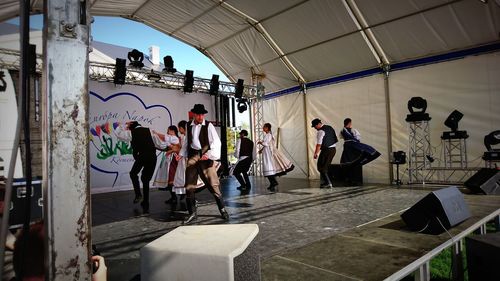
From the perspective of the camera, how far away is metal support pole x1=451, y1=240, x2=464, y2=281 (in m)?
2.19

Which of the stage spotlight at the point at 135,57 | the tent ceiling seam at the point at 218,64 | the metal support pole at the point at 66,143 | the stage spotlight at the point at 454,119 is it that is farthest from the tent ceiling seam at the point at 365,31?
the metal support pole at the point at 66,143

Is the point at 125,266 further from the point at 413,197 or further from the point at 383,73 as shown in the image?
the point at 383,73

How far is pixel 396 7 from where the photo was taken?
6492 millimetres

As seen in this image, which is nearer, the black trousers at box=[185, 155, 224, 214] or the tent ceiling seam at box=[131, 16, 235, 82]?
the black trousers at box=[185, 155, 224, 214]

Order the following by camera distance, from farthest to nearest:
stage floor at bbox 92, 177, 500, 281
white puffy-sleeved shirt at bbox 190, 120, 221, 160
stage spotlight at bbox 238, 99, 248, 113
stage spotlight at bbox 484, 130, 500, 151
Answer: stage spotlight at bbox 238, 99, 248, 113 < stage spotlight at bbox 484, 130, 500, 151 < white puffy-sleeved shirt at bbox 190, 120, 221, 160 < stage floor at bbox 92, 177, 500, 281

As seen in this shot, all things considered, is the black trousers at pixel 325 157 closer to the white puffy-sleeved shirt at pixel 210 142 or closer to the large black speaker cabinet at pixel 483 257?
the white puffy-sleeved shirt at pixel 210 142

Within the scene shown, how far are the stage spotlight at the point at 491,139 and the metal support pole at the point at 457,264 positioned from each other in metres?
4.82

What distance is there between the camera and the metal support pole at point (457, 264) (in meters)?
2.19

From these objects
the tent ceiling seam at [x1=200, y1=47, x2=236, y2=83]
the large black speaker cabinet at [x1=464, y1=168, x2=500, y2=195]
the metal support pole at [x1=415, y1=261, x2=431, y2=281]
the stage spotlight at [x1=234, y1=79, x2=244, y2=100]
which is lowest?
the metal support pole at [x1=415, y1=261, x2=431, y2=281]

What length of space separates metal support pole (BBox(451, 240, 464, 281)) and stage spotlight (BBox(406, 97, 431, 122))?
4.79 metres

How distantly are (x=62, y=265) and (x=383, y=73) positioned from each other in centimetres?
802

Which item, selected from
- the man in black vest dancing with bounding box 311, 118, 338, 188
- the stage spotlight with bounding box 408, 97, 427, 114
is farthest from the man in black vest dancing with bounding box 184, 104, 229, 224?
the stage spotlight with bounding box 408, 97, 427, 114

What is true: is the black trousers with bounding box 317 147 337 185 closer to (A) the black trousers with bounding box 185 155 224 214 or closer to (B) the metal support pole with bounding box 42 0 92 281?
(A) the black trousers with bounding box 185 155 224 214

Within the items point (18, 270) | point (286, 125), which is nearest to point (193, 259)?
point (18, 270)
